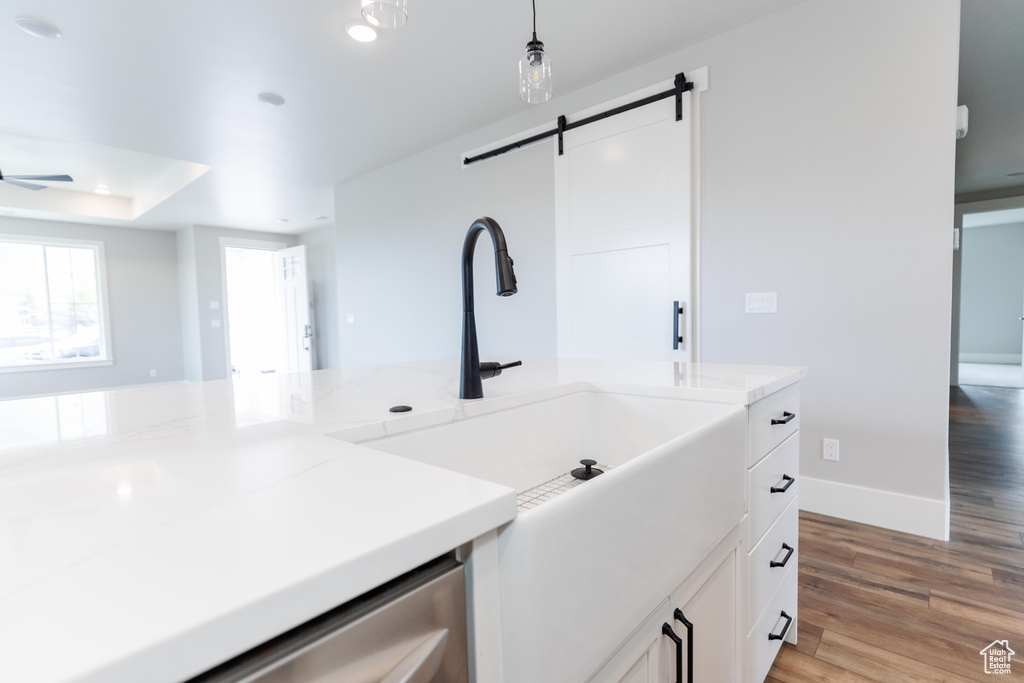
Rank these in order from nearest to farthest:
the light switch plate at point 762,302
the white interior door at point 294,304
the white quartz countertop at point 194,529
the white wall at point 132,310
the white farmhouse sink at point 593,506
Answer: the white quartz countertop at point 194,529 → the white farmhouse sink at point 593,506 → the light switch plate at point 762,302 → the white wall at point 132,310 → the white interior door at point 294,304

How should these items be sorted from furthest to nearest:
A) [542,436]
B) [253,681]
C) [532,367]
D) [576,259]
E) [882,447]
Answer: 1. [576,259]
2. [882,447]
3. [532,367]
4. [542,436]
5. [253,681]

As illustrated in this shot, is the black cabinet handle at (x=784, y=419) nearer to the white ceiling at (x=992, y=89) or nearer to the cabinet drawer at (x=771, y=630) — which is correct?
the cabinet drawer at (x=771, y=630)

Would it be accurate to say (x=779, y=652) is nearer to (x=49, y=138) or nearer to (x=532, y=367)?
(x=532, y=367)

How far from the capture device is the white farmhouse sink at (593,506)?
48 cm

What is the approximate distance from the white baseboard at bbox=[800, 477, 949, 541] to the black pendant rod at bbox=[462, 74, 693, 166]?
221cm

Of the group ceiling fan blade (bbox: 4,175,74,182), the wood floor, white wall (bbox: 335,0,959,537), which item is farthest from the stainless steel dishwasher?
ceiling fan blade (bbox: 4,175,74,182)

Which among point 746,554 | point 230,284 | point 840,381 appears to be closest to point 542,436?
point 746,554

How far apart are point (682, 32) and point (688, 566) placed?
2.85 metres

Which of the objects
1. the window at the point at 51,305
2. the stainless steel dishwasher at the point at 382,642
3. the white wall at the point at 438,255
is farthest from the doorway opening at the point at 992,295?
the window at the point at 51,305

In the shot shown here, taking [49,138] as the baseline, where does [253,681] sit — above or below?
below

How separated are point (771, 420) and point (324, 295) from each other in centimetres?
715

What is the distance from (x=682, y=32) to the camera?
2.64 metres

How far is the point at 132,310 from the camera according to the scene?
7035 mm

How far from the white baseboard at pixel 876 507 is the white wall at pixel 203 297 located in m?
7.36
